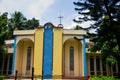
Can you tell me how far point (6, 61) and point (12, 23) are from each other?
16.4 m

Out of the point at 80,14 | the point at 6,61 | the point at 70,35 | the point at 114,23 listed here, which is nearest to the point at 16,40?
the point at 6,61

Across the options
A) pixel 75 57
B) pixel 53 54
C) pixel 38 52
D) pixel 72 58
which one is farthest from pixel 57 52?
pixel 75 57

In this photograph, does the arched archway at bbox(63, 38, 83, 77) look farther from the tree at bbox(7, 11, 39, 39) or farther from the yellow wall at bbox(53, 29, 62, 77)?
the tree at bbox(7, 11, 39, 39)

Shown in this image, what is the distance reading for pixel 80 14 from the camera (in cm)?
1805

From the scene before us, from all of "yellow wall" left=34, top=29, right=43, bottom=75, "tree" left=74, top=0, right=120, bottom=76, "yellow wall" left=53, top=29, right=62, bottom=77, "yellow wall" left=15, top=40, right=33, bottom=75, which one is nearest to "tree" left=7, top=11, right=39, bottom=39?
"yellow wall" left=15, top=40, right=33, bottom=75

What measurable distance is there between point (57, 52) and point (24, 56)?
4.59 metres

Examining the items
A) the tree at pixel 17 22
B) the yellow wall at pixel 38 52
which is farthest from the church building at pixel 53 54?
the tree at pixel 17 22

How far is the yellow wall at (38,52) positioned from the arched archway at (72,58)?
3.10m

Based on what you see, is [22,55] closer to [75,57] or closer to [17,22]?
[75,57]

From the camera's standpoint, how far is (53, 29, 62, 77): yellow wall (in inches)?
1007

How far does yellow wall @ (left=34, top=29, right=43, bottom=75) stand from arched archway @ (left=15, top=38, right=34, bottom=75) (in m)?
1.75

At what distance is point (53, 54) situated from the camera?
26.1m

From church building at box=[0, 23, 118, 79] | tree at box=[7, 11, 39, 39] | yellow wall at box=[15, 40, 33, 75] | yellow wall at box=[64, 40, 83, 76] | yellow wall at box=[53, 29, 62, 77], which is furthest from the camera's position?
tree at box=[7, 11, 39, 39]

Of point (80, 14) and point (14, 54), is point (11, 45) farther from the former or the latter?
point (80, 14)
